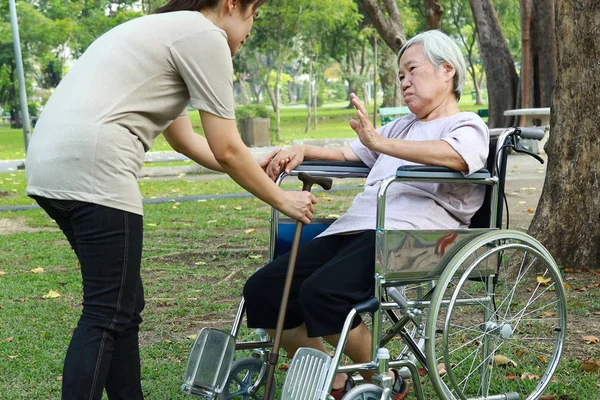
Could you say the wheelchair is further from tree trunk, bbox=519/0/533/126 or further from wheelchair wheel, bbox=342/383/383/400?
tree trunk, bbox=519/0/533/126

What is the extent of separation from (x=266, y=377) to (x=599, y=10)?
10.4 feet

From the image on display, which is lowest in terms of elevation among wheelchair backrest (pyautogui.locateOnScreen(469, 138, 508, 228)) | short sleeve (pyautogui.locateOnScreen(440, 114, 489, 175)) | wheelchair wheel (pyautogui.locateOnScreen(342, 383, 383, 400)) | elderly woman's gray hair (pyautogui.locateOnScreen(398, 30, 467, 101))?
wheelchair wheel (pyautogui.locateOnScreen(342, 383, 383, 400))

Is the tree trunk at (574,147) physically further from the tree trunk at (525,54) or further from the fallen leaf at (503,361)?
the tree trunk at (525,54)

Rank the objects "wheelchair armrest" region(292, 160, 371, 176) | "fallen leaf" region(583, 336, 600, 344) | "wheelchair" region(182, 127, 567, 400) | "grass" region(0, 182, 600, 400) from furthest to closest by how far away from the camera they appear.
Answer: "fallen leaf" region(583, 336, 600, 344)
"grass" region(0, 182, 600, 400)
"wheelchair armrest" region(292, 160, 371, 176)
"wheelchair" region(182, 127, 567, 400)

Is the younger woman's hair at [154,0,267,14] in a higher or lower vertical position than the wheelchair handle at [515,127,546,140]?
higher

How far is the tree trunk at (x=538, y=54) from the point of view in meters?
13.6

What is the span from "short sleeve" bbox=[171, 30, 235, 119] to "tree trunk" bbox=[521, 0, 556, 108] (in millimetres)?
11406

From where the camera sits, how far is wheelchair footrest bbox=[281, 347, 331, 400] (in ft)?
9.05

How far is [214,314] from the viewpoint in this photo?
4859 mm

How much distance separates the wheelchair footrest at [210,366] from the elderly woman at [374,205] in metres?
0.20

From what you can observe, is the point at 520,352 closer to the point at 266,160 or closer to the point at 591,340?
the point at 591,340

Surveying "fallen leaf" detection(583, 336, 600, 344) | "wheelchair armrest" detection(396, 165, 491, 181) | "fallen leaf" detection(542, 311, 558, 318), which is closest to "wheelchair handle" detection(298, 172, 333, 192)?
"wheelchair armrest" detection(396, 165, 491, 181)

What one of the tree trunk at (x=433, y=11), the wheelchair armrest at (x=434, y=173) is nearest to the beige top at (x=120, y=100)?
the wheelchair armrest at (x=434, y=173)

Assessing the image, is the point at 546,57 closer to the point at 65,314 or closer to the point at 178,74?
the point at 65,314
